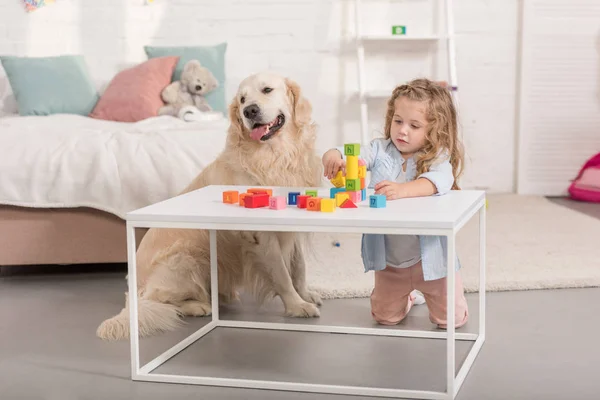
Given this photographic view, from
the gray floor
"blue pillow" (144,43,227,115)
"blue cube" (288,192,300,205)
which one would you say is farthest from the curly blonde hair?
"blue pillow" (144,43,227,115)

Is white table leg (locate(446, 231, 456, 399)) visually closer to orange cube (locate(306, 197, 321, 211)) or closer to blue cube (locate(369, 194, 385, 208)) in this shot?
blue cube (locate(369, 194, 385, 208))

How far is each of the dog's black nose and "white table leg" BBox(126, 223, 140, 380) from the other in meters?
0.69

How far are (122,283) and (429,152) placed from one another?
141 cm

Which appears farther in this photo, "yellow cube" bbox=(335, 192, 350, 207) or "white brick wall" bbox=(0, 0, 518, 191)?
"white brick wall" bbox=(0, 0, 518, 191)

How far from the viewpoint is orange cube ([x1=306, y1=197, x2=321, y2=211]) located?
1.87 metres

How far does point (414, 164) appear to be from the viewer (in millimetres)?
2178

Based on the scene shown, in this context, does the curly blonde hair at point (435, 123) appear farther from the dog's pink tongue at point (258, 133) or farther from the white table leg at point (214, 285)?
the white table leg at point (214, 285)

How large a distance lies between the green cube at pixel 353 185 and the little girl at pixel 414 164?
0.19ft

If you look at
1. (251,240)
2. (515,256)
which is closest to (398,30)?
(515,256)

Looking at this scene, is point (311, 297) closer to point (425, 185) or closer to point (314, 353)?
point (314, 353)

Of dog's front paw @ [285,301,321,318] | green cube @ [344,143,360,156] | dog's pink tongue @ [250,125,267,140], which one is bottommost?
dog's front paw @ [285,301,321,318]

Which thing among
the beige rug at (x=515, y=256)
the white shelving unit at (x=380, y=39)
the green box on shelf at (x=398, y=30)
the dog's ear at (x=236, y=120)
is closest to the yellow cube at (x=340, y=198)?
the dog's ear at (x=236, y=120)

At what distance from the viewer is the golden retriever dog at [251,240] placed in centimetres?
244

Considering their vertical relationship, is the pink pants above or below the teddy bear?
below
